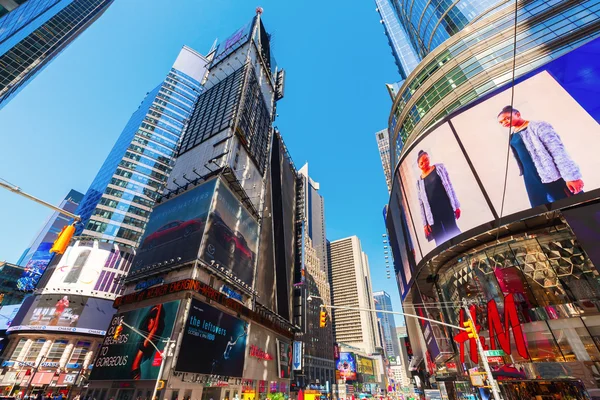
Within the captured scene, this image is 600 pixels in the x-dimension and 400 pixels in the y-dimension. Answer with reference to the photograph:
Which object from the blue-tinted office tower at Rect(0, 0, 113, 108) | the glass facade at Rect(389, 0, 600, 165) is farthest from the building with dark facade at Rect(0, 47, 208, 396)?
the glass facade at Rect(389, 0, 600, 165)

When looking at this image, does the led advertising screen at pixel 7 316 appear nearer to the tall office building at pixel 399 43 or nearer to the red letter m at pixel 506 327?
the red letter m at pixel 506 327

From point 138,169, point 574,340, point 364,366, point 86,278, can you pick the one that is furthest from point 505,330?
point 364,366

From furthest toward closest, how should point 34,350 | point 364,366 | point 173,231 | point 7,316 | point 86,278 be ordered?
point 364,366
point 7,316
point 86,278
point 34,350
point 173,231

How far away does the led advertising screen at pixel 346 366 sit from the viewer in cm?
11306

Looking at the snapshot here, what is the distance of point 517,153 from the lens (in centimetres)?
2106

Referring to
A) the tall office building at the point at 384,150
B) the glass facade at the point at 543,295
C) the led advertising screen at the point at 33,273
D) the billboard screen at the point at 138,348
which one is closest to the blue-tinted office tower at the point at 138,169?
the led advertising screen at the point at 33,273

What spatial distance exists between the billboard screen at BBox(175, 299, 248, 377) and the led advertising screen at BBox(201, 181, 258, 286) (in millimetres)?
5945

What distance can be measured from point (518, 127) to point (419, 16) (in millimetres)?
42416

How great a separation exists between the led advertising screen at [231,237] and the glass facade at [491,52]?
88.1ft

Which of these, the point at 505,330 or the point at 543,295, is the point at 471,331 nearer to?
the point at 505,330

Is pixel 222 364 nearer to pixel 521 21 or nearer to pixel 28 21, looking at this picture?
pixel 521 21

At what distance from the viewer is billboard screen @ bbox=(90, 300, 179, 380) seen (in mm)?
27281

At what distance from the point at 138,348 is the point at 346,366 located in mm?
107641

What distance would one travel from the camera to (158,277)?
33.9 meters
